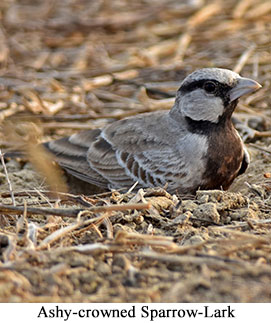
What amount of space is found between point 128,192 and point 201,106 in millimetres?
1349

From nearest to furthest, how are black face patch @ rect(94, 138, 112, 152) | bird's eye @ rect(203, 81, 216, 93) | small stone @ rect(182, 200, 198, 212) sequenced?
small stone @ rect(182, 200, 198, 212)
bird's eye @ rect(203, 81, 216, 93)
black face patch @ rect(94, 138, 112, 152)

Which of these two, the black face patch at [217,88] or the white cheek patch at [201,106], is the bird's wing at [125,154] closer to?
the white cheek patch at [201,106]

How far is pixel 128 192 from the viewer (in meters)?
4.00

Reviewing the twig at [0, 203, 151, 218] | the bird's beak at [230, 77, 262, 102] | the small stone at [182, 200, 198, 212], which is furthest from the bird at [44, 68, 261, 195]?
the twig at [0, 203, 151, 218]

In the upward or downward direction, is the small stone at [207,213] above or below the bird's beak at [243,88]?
below

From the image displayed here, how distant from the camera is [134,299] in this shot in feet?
8.83

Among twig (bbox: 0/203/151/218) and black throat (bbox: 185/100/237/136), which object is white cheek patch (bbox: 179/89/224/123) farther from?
twig (bbox: 0/203/151/218)

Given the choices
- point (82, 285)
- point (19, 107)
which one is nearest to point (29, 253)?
point (82, 285)

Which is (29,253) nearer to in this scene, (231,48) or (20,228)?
(20,228)

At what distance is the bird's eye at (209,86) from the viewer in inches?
195

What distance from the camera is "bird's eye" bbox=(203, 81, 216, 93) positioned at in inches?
195

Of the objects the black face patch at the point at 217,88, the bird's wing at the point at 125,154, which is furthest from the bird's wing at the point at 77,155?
the black face patch at the point at 217,88

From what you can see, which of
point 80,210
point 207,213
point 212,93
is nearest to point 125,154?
point 212,93

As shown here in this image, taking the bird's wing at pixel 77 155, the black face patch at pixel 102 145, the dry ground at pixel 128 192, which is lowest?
the bird's wing at pixel 77 155
